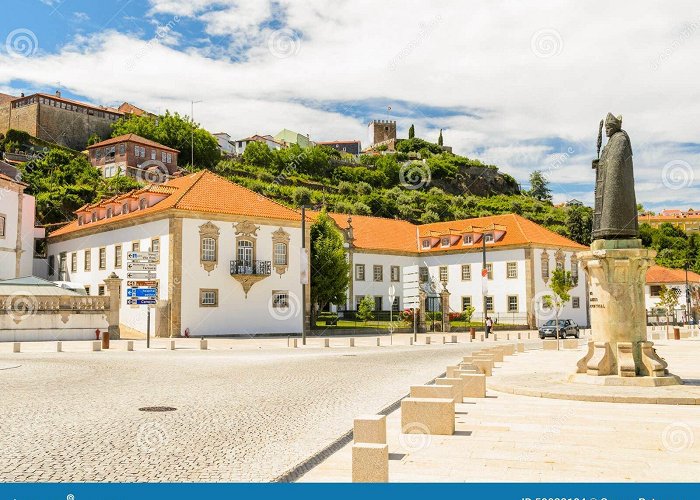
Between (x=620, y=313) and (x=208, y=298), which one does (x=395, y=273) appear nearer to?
(x=208, y=298)

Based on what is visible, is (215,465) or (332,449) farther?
(332,449)

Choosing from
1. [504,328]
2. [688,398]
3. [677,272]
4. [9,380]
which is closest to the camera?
[688,398]

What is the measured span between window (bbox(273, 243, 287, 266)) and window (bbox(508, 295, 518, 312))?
23331mm

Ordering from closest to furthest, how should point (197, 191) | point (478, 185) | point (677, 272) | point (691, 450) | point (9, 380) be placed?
point (691, 450) → point (9, 380) → point (197, 191) → point (677, 272) → point (478, 185)

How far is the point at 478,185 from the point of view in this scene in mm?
137500

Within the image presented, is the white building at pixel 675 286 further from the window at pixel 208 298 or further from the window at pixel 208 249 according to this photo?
the window at pixel 208 249

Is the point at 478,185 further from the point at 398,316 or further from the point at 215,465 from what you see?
the point at 215,465

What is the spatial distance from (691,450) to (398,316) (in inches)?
1919

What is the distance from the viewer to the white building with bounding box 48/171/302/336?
3981cm

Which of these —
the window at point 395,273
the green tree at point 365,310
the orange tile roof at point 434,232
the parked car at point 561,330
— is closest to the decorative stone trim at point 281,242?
the green tree at point 365,310

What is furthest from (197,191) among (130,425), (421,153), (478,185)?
(421,153)
